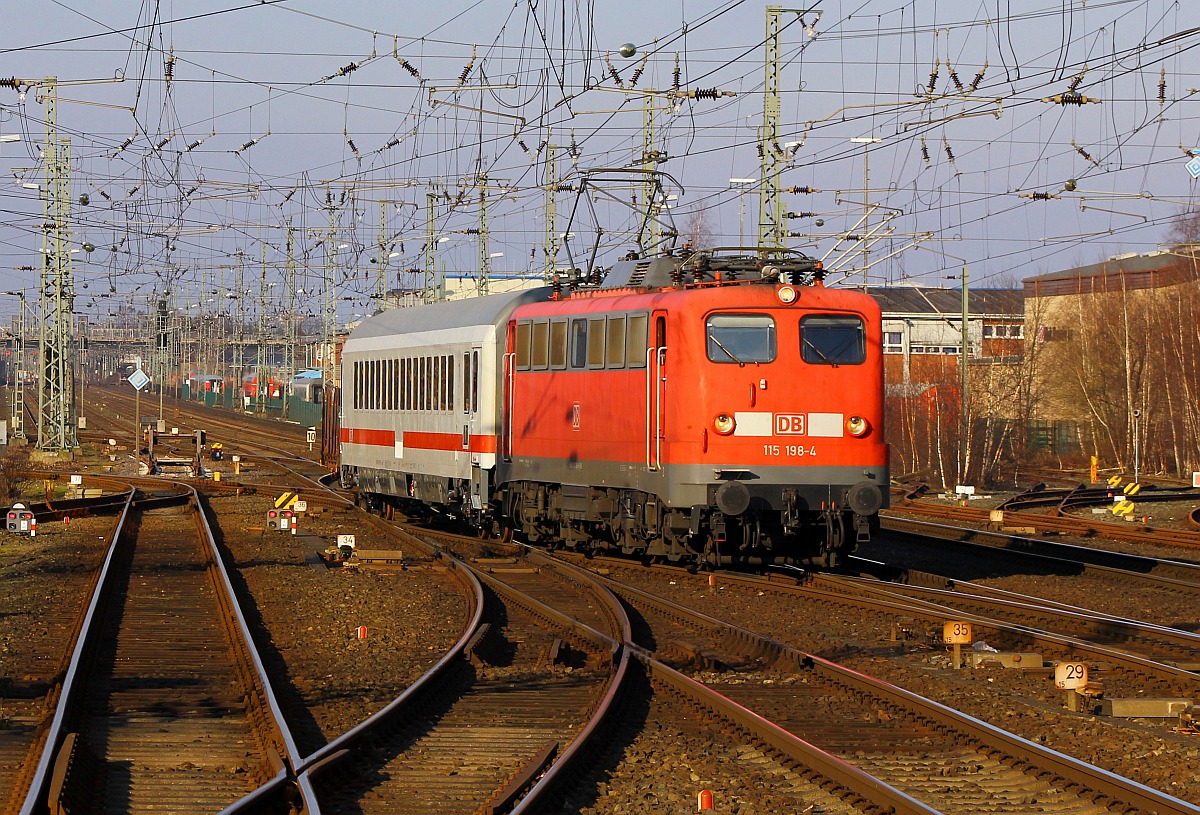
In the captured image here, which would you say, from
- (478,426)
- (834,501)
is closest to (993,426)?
(478,426)

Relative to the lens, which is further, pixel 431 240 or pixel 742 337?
pixel 431 240

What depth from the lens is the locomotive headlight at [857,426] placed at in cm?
1631

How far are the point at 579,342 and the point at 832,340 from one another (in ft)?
11.3

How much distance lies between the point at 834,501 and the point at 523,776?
9.07 metres

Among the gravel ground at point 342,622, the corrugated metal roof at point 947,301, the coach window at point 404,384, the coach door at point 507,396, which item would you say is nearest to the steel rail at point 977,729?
the gravel ground at point 342,622

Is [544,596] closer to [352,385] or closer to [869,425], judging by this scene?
[869,425]

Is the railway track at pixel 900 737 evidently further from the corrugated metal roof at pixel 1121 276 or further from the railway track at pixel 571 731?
the corrugated metal roof at pixel 1121 276

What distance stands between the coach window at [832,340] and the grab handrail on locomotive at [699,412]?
2 centimetres

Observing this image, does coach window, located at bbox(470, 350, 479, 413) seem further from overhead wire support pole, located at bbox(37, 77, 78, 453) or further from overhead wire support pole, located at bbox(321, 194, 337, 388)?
overhead wire support pole, located at bbox(37, 77, 78, 453)

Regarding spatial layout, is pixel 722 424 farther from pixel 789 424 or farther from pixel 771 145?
pixel 771 145

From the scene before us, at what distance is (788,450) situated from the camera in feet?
52.8

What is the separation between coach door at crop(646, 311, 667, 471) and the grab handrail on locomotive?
2 centimetres

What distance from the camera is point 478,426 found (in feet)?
69.4

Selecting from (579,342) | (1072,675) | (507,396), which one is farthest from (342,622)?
(1072,675)
